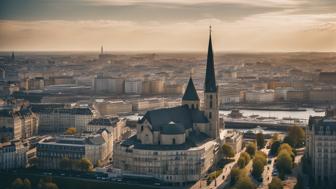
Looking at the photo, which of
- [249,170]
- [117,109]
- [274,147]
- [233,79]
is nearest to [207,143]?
[249,170]

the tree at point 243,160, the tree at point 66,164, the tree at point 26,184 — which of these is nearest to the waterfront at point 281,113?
the tree at point 243,160

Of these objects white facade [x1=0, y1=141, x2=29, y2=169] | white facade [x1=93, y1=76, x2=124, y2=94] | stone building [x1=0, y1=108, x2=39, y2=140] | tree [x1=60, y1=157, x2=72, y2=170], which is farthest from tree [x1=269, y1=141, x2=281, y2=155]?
white facade [x1=93, y1=76, x2=124, y2=94]

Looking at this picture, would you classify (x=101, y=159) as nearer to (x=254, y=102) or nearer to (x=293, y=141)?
(x=293, y=141)

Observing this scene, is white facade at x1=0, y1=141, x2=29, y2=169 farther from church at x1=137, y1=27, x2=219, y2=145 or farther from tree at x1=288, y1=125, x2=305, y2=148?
tree at x1=288, y1=125, x2=305, y2=148

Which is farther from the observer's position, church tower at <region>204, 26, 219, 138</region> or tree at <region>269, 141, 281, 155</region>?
tree at <region>269, 141, 281, 155</region>

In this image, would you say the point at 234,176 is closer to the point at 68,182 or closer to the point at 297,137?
the point at 68,182

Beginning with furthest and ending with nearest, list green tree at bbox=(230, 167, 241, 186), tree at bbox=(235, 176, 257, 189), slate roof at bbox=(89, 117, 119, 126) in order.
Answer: slate roof at bbox=(89, 117, 119, 126)
green tree at bbox=(230, 167, 241, 186)
tree at bbox=(235, 176, 257, 189)
